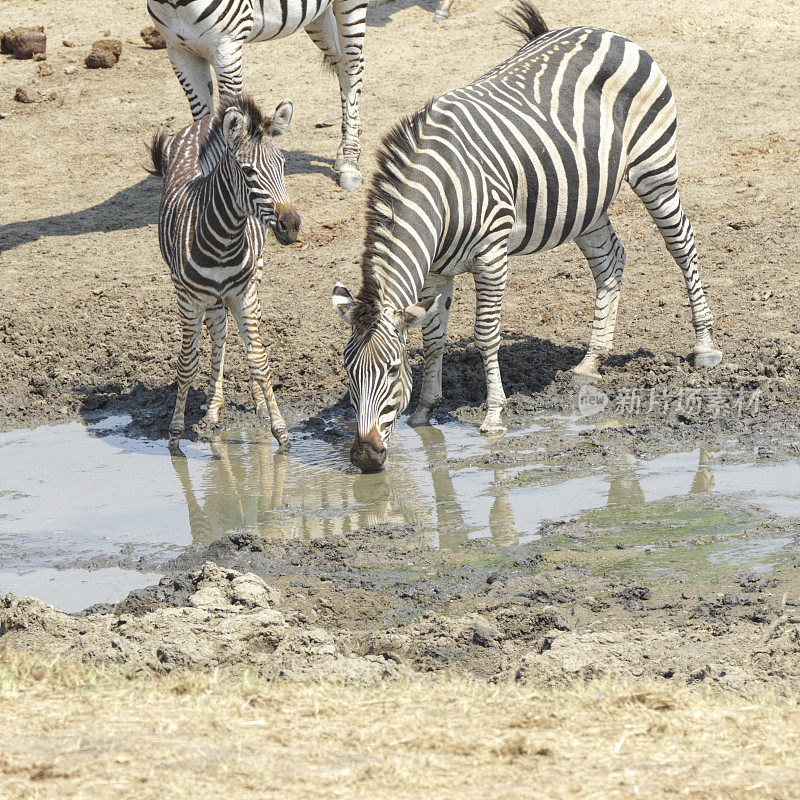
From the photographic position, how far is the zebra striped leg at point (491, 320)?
7.76m

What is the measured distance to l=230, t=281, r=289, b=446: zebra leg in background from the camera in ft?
25.7

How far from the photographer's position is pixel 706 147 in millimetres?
12719

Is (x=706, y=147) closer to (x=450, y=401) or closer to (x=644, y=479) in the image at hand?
(x=450, y=401)

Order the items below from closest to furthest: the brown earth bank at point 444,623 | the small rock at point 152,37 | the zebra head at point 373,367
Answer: the brown earth bank at point 444,623 → the zebra head at point 373,367 → the small rock at point 152,37

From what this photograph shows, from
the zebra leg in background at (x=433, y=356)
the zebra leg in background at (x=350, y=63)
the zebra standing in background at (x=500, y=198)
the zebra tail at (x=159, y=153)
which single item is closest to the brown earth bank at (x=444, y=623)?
the zebra standing in background at (x=500, y=198)

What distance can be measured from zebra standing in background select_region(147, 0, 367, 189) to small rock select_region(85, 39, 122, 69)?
441cm

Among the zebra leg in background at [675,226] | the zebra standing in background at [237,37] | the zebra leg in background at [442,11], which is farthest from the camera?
the zebra leg in background at [442,11]

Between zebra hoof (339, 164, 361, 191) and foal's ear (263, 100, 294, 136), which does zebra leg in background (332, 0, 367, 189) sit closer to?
zebra hoof (339, 164, 361, 191)

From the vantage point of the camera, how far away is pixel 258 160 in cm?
725

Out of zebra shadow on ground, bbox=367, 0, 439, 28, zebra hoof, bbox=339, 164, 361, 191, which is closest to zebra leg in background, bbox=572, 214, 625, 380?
zebra hoof, bbox=339, 164, 361, 191

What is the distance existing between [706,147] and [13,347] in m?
7.95

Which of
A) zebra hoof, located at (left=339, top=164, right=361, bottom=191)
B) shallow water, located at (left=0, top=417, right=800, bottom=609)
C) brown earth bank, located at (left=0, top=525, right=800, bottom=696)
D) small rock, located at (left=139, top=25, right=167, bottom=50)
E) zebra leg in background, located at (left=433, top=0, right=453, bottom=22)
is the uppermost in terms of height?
zebra leg in background, located at (left=433, top=0, right=453, bottom=22)

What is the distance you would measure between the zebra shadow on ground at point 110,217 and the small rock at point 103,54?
148 inches

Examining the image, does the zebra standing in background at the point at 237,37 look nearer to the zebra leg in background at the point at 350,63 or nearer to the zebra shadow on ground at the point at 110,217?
the zebra leg in background at the point at 350,63
